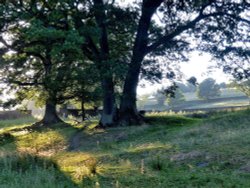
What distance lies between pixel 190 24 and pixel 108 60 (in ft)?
19.3

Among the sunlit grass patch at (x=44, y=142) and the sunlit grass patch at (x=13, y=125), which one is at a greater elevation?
the sunlit grass patch at (x=13, y=125)

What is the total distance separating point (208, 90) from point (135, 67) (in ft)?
228

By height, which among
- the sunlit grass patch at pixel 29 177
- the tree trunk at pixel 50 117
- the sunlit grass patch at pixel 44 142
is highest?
the tree trunk at pixel 50 117

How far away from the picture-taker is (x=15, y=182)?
8266 mm

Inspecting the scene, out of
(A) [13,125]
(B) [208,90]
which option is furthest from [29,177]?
(B) [208,90]

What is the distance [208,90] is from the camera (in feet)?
299

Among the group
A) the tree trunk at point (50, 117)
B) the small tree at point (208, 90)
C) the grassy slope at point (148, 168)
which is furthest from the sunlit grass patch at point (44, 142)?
the small tree at point (208, 90)

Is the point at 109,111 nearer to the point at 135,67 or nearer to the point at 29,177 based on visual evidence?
the point at 135,67

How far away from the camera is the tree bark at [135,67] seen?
24289mm

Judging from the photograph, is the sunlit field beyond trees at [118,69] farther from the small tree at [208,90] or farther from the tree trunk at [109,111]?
the small tree at [208,90]

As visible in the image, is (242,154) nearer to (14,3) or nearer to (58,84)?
(14,3)

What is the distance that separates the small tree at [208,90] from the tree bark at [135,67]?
67.4m

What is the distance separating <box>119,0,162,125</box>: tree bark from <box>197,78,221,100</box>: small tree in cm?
6745

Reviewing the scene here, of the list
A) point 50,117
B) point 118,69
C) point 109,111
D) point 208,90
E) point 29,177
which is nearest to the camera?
point 29,177
